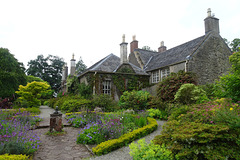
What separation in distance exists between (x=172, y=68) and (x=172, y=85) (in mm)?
4267

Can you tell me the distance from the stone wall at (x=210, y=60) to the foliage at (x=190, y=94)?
16.5ft

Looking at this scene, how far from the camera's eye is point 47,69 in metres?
43.4

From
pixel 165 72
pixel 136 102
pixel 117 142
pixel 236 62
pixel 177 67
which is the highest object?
pixel 177 67

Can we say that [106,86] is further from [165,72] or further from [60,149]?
[60,149]

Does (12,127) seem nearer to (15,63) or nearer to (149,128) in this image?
(149,128)

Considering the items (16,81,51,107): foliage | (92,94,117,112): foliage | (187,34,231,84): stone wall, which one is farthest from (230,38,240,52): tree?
(16,81,51,107): foliage

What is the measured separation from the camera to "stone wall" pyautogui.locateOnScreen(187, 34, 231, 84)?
1380 centimetres

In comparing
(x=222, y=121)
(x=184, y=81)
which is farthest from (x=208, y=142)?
(x=184, y=81)

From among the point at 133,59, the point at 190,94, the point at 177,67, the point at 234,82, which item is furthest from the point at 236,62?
the point at 133,59

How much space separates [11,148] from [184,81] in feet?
33.6

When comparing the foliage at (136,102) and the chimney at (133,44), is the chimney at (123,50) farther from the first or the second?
the chimney at (133,44)

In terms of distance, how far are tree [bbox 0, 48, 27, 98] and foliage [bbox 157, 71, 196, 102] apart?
64.2ft

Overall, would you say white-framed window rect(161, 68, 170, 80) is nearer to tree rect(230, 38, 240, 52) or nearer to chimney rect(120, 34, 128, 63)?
chimney rect(120, 34, 128, 63)

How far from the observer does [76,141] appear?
5312 millimetres
